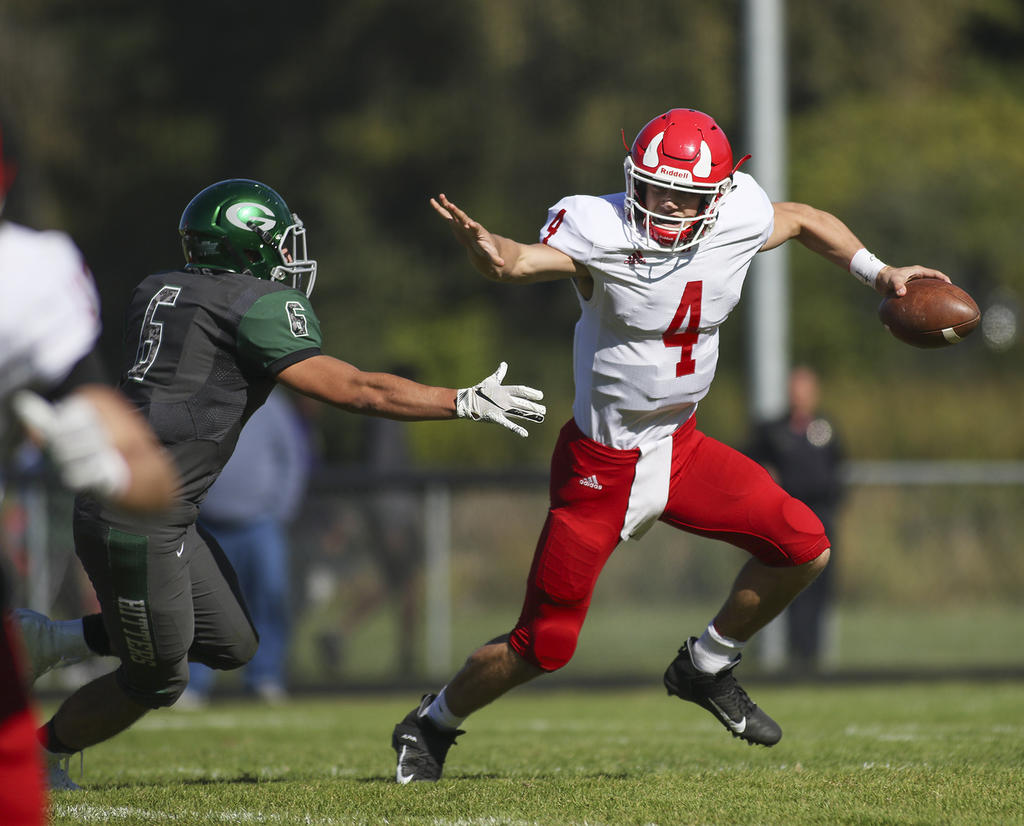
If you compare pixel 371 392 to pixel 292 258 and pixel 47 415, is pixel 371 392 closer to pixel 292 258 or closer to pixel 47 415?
pixel 292 258

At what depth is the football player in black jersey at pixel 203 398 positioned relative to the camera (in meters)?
3.97

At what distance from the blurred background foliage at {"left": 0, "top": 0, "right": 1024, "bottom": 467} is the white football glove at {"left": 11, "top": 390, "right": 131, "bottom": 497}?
54.6ft

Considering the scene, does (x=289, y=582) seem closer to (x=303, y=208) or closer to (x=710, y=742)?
(x=710, y=742)

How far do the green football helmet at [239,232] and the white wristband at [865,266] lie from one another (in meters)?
1.78

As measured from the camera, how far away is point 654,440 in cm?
468

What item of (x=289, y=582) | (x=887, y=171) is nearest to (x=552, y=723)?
(x=289, y=582)

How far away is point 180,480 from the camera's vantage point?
418 cm

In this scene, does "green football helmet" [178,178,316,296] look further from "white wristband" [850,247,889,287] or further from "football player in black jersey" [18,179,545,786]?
"white wristband" [850,247,889,287]

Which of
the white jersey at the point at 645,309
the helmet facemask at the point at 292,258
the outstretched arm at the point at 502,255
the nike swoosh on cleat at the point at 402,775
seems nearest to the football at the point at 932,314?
the white jersey at the point at 645,309

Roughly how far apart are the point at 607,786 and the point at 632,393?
1.16m

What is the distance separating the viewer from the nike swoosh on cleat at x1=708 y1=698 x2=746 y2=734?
4793mm

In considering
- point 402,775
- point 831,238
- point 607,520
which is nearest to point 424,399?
point 607,520

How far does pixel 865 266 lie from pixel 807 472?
14.8 feet

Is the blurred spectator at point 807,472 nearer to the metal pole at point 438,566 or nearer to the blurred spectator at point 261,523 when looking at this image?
the metal pole at point 438,566
